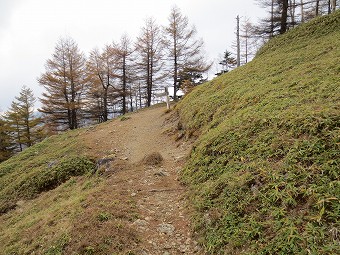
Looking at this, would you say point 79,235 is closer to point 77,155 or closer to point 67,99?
point 77,155

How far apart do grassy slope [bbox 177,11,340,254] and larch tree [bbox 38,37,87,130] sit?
2143 cm

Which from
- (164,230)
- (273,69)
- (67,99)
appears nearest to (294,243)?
(164,230)

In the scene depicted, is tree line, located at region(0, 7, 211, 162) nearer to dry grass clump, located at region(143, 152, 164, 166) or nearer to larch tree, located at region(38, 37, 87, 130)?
larch tree, located at region(38, 37, 87, 130)

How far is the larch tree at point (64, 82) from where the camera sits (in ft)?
80.4

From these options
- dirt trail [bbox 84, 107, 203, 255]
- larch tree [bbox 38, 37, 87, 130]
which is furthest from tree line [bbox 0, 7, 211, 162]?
dirt trail [bbox 84, 107, 203, 255]

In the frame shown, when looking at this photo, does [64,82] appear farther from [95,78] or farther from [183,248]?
[183,248]

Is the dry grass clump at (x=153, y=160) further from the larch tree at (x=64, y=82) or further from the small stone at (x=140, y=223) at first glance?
the larch tree at (x=64, y=82)

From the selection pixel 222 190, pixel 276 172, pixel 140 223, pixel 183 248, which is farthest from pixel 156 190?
pixel 276 172

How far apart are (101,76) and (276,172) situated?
88.6ft

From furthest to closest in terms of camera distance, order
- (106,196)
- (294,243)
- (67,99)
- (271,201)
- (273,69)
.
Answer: (67,99)
(273,69)
(106,196)
(271,201)
(294,243)

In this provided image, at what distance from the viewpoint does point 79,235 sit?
4.30 meters

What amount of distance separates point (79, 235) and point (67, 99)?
23687 mm

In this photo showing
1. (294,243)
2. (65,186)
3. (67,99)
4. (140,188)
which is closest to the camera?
(294,243)

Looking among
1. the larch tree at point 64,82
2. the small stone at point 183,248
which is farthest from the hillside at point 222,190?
the larch tree at point 64,82
